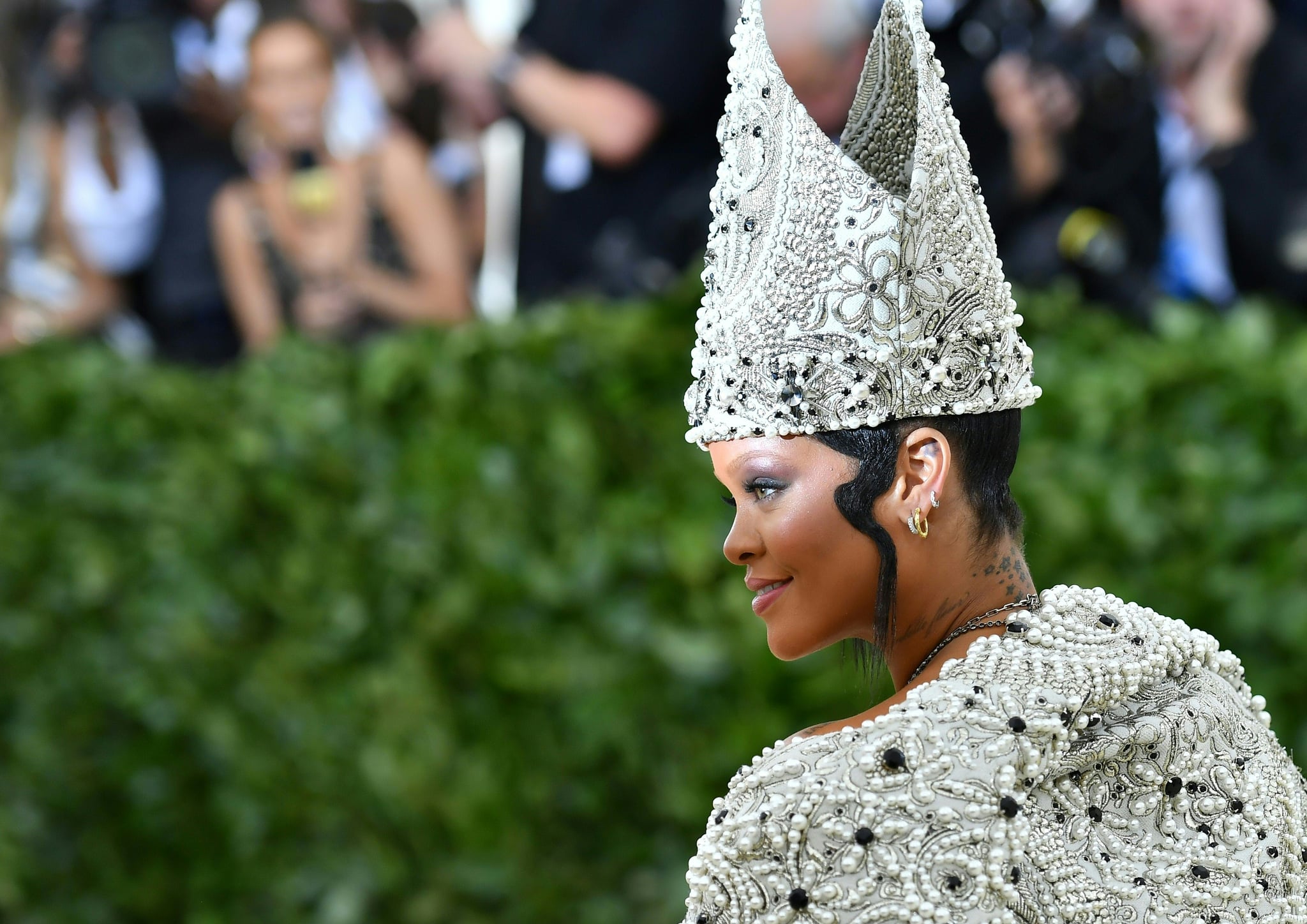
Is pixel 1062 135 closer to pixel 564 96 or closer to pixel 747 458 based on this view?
pixel 564 96

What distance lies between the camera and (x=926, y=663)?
160 cm

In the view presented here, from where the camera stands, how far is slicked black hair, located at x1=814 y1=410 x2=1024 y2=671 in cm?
154

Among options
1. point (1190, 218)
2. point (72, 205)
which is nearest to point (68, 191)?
point (72, 205)

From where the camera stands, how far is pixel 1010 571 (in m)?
1.62

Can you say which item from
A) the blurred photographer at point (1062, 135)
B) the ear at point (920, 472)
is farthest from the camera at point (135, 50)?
the ear at point (920, 472)

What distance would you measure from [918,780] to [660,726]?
8.56ft

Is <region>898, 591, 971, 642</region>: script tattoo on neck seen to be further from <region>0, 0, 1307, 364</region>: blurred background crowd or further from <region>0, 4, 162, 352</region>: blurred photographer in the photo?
<region>0, 4, 162, 352</region>: blurred photographer

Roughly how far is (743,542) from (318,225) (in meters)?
3.97

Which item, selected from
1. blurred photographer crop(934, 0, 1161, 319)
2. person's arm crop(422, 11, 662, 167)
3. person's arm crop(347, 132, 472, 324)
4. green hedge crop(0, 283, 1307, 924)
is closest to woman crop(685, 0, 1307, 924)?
green hedge crop(0, 283, 1307, 924)

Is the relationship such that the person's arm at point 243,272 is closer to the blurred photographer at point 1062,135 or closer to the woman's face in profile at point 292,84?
the woman's face in profile at point 292,84

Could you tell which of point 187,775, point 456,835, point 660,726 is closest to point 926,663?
point 660,726

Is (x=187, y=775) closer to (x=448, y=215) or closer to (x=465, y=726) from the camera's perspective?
(x=465, y=726)

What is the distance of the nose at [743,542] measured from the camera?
5.23 ft

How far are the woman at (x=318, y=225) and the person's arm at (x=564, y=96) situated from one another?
1.23 feet
